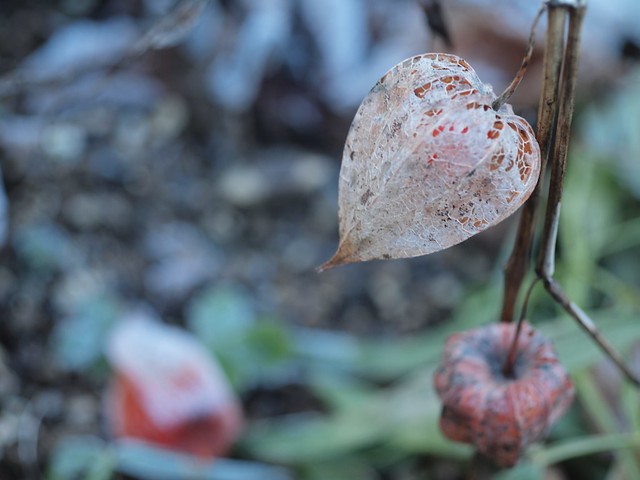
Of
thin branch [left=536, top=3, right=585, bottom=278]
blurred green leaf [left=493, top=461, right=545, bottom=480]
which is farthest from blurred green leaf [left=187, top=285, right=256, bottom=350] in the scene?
thin branch [left=536, top=3, right=585, bottom=278]

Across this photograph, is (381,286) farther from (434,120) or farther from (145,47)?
(434,120)

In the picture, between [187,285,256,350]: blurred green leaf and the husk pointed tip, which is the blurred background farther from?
the husk pointed tip

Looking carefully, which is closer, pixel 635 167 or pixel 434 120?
pixel 434 120

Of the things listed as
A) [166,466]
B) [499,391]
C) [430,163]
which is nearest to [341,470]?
[166,466]

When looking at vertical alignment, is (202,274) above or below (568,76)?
below

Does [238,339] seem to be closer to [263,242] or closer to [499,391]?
[263,242]

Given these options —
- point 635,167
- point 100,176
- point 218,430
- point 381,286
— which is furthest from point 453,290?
point 100,176

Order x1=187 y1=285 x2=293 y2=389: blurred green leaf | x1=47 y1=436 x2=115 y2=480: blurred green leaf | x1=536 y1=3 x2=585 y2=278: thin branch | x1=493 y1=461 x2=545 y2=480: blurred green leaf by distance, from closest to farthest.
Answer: x1=536 y1=3 x2=585 y2=278: thin branch → x1=493 y1=461 x2=545 y2=480: blurred green leaf → x1=47 y1=436 x2=115 y2=480: blurred green leaf → x1=187 y1=285 x2=293 y2=389: blurred green leaf
